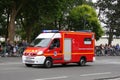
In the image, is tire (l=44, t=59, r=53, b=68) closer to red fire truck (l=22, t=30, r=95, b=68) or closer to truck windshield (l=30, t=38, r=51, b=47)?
red fire truck (l=22, t=30, r=95, b=68)

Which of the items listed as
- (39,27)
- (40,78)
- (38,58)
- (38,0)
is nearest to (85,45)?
(38,58)

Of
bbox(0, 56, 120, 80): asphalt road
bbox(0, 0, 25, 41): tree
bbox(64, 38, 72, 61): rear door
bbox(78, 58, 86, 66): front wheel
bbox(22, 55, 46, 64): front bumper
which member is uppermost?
bbox(0, 0, 25, 41): tree

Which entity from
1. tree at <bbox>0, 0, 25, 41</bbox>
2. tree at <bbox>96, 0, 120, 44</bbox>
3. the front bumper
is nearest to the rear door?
the front bumper

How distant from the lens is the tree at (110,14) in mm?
75213

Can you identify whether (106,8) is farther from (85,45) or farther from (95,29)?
(85,45)

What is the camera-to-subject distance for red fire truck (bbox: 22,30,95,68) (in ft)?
84.6

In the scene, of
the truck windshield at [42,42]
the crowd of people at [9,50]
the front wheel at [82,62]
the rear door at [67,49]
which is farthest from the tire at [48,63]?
the crowd of people at [9,50]

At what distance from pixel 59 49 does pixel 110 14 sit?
1974 inches

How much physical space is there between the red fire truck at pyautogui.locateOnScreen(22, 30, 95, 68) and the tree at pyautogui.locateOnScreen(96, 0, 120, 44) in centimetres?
4552

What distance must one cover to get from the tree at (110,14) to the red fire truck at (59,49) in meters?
45.5

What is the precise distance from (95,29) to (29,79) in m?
60.9

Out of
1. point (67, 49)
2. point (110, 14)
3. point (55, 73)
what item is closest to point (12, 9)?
point (67, 49)

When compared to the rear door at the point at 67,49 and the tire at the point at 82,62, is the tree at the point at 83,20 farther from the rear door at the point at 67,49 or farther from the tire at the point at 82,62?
the rear door at the point at 67,49

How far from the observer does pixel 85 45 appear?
29.5 m
